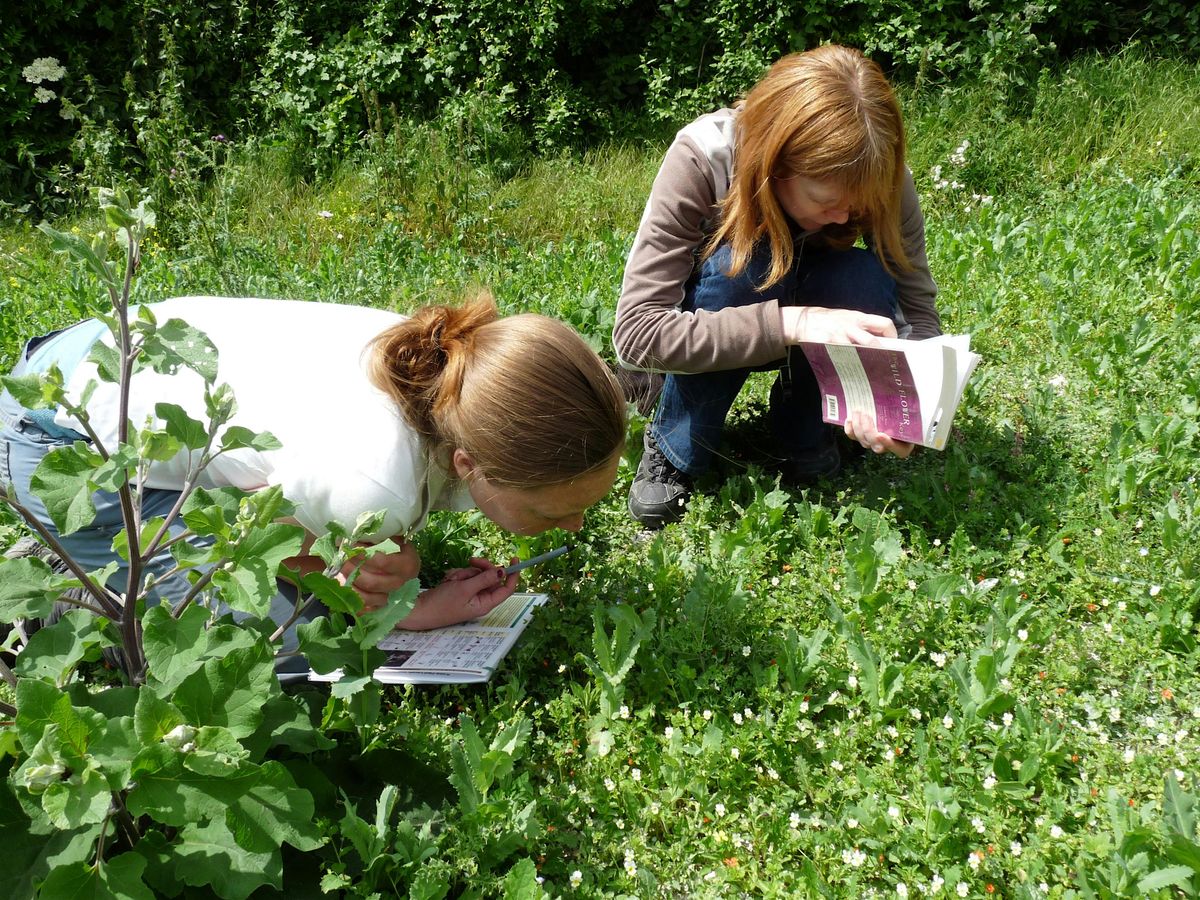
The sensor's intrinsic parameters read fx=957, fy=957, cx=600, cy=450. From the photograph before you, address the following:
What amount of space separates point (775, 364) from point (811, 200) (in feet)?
1.94

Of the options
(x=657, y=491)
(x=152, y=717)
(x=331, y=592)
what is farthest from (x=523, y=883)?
(x=657, y=491)

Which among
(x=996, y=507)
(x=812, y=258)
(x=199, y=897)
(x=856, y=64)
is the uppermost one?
(x=856, y=64)

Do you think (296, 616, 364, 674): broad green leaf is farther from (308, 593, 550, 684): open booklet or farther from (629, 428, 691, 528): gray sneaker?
(629, 428, 691, 528): gray sneaker

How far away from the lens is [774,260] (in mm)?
2594

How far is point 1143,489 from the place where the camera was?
2.57 meters

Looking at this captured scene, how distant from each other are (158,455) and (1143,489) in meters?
2.41

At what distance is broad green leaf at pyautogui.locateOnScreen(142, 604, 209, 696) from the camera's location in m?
1.38

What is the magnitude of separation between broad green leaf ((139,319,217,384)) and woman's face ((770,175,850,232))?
5.29 feet

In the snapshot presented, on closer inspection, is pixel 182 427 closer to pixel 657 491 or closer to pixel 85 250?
pixel 85 250

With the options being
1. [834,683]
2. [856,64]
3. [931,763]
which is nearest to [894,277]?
[856,64]

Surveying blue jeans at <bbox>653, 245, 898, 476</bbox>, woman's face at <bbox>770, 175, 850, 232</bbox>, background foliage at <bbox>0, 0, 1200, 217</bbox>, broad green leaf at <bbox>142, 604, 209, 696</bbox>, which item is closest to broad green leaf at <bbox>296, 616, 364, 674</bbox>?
broad green leaf at <bbox>142, 604, 209, 696</bbox>

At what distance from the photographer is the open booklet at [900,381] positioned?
2.23 meters

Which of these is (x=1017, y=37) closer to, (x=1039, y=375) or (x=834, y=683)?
(x=1039, y=375)

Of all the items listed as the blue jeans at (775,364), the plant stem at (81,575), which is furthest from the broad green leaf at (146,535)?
the blue jeans at (775,364)
